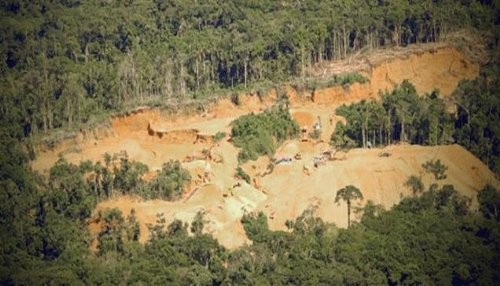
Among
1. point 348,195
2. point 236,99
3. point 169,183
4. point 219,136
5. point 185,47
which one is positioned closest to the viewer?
point 348,195

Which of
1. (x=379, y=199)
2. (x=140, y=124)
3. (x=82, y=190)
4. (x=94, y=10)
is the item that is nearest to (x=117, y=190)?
(x=82, y=190)

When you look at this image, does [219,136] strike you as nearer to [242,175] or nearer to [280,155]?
A: [280,155]

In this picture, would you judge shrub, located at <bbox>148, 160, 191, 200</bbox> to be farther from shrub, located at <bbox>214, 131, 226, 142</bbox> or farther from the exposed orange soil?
shrub, located at <bbox>214, 131, 226, 142</bbox>

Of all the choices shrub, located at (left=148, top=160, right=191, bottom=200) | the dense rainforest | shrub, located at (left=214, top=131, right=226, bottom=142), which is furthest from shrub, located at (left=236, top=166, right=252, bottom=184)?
the dense rainforest

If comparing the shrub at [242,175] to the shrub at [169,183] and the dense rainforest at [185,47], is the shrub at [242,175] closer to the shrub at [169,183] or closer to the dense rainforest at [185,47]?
the shrub at [169,183]

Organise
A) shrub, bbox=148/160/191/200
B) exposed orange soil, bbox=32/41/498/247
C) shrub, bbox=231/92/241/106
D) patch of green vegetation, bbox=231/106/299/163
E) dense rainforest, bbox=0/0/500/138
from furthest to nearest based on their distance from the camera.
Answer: dense rainforest, bbox=0/0/500/138, shrub, bbox=231/92/241/106, patch of green vegetation, bbox=231/106/299/163, shrub, bbox=148/160/191/200, exposed orange soil, bbox=32/41/498/247

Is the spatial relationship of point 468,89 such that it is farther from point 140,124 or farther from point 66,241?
point 66,241

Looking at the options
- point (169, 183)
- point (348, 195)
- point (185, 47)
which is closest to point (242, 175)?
point (169, 183)
